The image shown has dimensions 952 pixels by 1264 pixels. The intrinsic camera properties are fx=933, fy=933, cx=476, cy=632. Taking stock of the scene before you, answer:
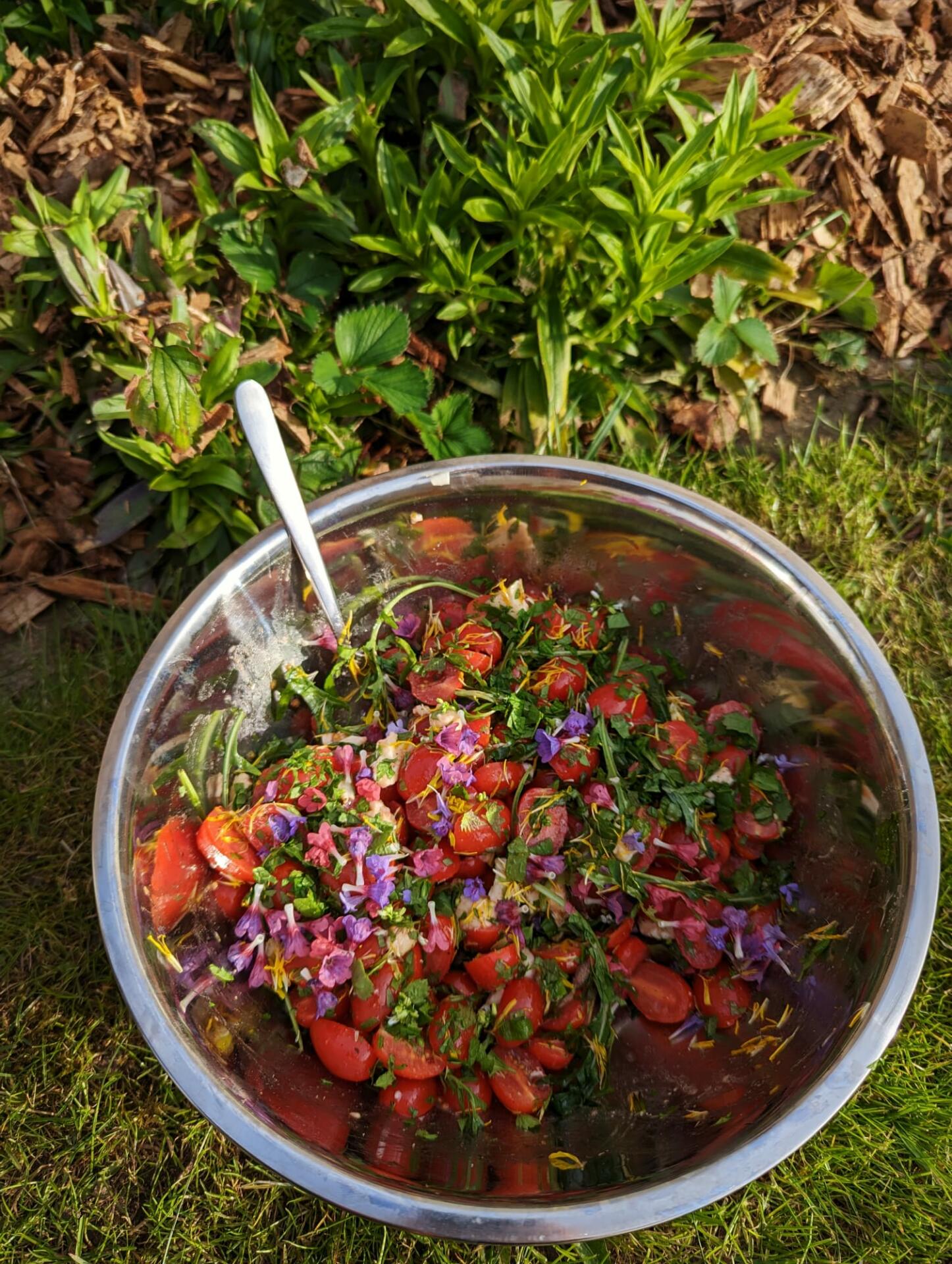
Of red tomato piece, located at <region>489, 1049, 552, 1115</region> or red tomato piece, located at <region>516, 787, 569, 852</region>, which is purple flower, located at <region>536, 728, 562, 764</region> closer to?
red tomato piece, located at <region>516, 787, 569, 852</region>

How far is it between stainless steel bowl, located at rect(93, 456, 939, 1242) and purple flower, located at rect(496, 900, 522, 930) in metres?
0.28

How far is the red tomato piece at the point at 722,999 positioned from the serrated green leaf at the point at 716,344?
5.32 ft

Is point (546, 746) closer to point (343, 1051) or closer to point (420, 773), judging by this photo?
point (420, 773)

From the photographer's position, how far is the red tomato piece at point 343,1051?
61.2 inches

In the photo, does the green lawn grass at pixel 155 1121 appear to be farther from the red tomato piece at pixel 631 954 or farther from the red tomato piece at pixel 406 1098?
the red tomato piece at pixel 631 954

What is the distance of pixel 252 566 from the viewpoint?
5.76ft

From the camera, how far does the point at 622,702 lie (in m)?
1.81

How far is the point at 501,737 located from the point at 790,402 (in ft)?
5.46

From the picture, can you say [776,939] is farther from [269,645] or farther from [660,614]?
[269,645]

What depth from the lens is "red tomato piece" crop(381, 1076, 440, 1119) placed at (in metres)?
1.56

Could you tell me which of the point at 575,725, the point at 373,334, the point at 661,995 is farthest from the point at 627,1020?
the point at 373,334

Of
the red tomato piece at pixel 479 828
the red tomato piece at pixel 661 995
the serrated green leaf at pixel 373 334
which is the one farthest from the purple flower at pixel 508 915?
the serrated green leaf at pixel 373 334

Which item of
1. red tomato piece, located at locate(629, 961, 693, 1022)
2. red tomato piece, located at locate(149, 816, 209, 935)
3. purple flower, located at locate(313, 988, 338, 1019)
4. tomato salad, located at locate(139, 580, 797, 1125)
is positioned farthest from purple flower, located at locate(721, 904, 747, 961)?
red tomato piece, located at locate(149, 816, 209, 935)

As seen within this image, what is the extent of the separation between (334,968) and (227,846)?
293 mm
